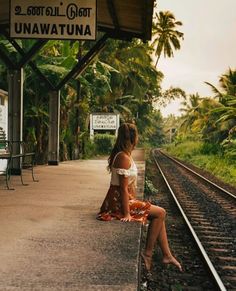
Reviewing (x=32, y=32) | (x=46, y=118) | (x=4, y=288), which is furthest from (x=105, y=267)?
(x=46, y=118)

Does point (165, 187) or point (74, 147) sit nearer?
point (165, 187)

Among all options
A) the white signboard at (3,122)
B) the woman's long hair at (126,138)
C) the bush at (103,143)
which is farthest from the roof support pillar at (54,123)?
the bush at (103,143)

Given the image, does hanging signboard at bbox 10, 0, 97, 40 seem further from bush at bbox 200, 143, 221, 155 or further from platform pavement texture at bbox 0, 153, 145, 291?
bush at bbox 200, 143, 221, 155

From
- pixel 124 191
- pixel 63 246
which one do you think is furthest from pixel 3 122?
pixel 63 246

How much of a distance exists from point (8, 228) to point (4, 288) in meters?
2.17

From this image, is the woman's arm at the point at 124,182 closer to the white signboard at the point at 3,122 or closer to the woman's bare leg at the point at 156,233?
the woman's bare leg at the point at 156,233

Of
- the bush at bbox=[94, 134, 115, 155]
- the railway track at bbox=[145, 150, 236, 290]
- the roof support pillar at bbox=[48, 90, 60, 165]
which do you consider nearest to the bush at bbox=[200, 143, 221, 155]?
the bush at bbox=[94, 134, 115, 155]

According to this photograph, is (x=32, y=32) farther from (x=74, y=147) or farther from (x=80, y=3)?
(x=74, y=147)

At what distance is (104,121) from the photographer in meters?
26.2

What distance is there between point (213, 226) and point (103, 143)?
2300 centimetres

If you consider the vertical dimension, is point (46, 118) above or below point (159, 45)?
below

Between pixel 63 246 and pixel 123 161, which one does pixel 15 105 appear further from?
pixel 63 246

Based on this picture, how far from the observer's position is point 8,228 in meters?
5.70

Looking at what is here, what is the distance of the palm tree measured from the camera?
54.9 metres
